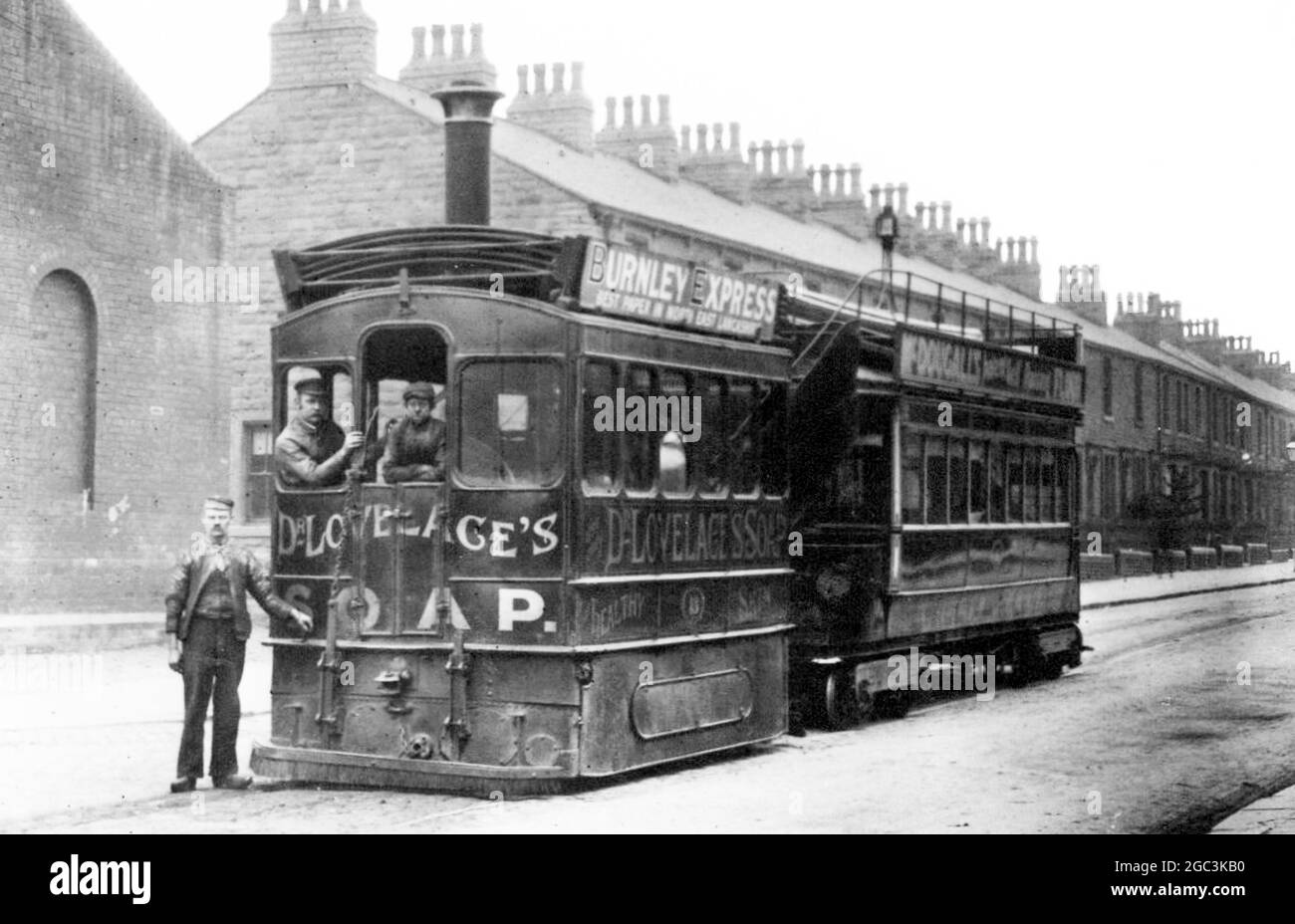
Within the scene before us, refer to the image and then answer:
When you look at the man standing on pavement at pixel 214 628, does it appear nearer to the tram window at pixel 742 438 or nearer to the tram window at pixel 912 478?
the tram window at pixel 742 438

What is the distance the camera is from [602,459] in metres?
9.59

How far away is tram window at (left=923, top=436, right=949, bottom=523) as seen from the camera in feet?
44.5

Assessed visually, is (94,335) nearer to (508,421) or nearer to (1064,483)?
(1064,483)

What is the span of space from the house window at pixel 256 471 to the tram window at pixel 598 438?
15625 millimetres

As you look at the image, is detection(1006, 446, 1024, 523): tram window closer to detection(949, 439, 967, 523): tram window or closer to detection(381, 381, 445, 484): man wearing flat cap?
detection(949, 439, 967, 523): tram window

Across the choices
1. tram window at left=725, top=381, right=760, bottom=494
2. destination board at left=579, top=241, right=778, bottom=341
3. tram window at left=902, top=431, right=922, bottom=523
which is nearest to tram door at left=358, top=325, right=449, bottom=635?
destination board at left=579, top=241, right=778, bottom=341

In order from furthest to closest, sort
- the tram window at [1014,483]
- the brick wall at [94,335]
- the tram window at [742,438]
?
the brick wall at [94,335] < the tram window at [1014,483] < the tram window at [742,438]

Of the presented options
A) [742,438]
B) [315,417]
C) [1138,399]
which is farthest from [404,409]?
[1138,399]

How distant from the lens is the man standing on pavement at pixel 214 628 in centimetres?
962

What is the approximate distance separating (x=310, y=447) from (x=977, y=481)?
666 cm

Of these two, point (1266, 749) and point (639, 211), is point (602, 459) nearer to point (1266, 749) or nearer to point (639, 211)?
point (1266, 749)

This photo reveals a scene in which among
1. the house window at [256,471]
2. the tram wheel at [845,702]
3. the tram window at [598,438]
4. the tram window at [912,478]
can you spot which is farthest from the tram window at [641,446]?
the house window at [256,471]
